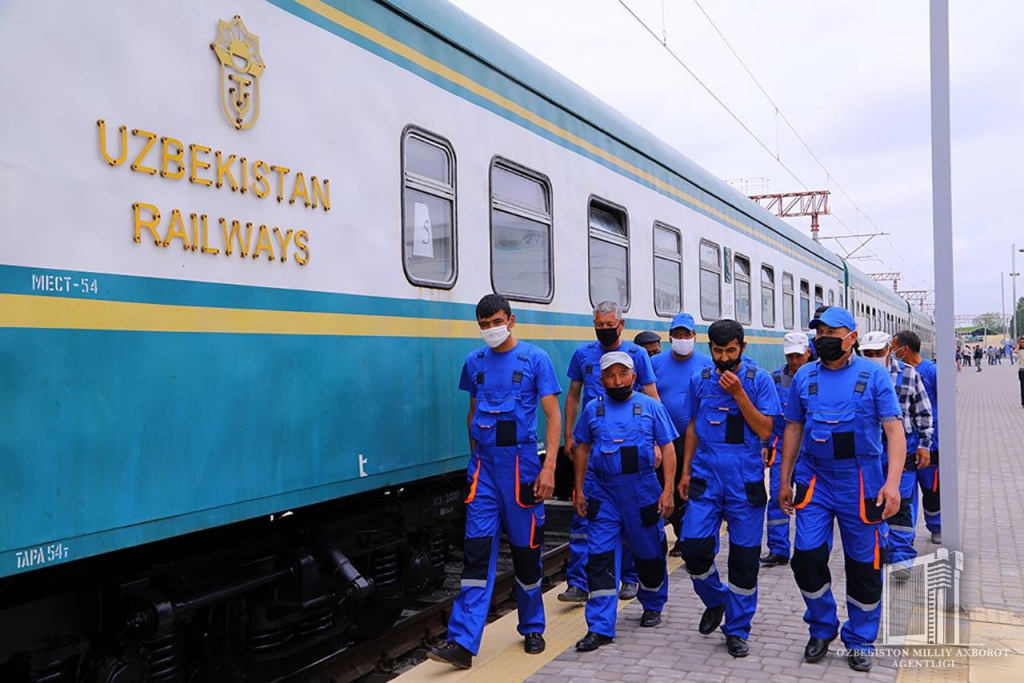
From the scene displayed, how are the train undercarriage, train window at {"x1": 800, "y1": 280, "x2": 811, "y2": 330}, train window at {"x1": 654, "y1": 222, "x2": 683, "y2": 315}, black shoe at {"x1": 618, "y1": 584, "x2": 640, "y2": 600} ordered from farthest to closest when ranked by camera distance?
train window at {"x1": 800, "y1": 280, "x2": 811, "y2": 330}
train window at {"x1": 654, "y1": 222, "x2": 683, "y2": 315}
black shoe at {"x1": 618, "y1": 584, "x2": 640, "y2": 600}
the train undercarriage

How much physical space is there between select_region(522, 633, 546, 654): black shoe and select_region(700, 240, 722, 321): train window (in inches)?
207

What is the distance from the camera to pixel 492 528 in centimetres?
488

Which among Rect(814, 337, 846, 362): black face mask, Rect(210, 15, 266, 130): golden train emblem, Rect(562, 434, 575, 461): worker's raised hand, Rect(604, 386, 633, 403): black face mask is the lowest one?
Rect(562, 434, 575, 461): worker's raised hand

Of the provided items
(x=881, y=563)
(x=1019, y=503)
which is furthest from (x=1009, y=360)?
(x=881, y=563)

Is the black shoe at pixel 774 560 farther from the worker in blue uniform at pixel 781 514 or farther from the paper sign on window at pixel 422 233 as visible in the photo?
the paper sign on window at pixel 422 233

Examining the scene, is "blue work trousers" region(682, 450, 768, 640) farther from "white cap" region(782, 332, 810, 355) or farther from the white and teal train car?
"white cap" region(782, 332, 810, 355)

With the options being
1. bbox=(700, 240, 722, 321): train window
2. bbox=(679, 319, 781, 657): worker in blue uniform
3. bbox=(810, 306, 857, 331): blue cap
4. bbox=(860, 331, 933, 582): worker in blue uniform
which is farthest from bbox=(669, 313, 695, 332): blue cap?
bbox=(700, 240, 722, 321): train window

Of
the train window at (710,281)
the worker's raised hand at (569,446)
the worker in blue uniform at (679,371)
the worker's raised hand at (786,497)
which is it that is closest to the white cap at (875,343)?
the worker in blue uniform at (679,371)

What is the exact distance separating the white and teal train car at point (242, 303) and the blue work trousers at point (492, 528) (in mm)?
387

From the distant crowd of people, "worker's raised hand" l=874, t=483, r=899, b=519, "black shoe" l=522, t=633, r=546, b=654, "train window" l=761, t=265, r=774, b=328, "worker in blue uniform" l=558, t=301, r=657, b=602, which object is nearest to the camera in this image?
"worker's raised hand" l=874, t=483, r=899, b=519

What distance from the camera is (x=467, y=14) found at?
5.75 m

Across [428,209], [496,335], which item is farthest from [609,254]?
[496,335]

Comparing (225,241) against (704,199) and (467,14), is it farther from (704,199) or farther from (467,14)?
(704,199)

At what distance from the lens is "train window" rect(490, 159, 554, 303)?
229 inches
